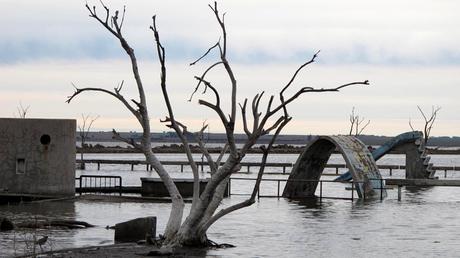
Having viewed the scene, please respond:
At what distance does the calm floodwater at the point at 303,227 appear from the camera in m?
23.1

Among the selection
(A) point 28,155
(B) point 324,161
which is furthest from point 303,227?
(B) point 324,161

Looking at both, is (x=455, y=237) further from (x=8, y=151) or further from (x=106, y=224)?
(x=8, y=151)

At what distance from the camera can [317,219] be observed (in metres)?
31.8

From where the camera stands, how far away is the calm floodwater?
75.8 ft

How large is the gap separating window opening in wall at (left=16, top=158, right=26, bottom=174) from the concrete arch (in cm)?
1153

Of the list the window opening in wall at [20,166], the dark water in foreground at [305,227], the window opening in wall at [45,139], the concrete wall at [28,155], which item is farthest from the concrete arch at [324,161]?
the window opening in wall at [20,166]

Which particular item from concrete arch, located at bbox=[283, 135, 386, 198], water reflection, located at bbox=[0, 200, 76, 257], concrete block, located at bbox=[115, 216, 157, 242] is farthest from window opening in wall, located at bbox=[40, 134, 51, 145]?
concrete block, located at bbox=[115, 216, 157, 242]

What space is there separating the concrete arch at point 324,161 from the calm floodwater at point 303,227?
119 cm

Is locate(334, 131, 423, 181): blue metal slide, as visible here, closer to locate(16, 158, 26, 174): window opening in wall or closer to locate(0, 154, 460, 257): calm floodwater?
locate(0, 154, 460, 257): calm floodwater

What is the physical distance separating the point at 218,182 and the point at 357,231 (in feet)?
26.2

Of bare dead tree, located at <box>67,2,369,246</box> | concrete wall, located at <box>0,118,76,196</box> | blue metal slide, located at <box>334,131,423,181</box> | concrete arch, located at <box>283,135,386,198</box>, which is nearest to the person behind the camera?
bare dead tree, located at <box>67,2,369,246</box>

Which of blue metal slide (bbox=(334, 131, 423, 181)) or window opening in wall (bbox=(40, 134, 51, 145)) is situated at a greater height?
blue metal slide (bbox=(334, 131, 423, 181))

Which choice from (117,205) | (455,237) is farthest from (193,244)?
(117,205)

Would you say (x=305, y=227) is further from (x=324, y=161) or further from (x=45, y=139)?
(x=324, y=161)
